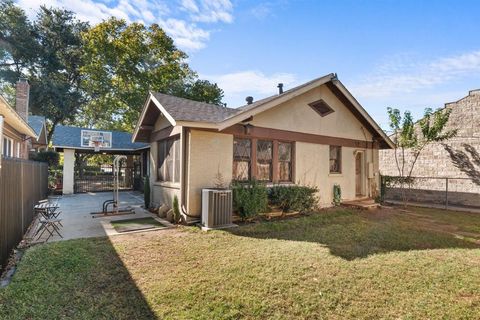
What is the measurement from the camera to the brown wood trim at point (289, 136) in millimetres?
8742

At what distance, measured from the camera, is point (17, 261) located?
4.96 m

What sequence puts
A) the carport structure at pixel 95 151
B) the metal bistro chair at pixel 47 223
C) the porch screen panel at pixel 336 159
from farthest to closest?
the carport structure at pixel 95 151, the porch screen panel at pixel 336 159, the metal bistro chair at pixel 47 223

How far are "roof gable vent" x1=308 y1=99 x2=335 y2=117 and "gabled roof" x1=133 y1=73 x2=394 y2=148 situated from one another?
77 centimetres

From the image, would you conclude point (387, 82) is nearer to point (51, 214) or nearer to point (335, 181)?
point (335, 181)

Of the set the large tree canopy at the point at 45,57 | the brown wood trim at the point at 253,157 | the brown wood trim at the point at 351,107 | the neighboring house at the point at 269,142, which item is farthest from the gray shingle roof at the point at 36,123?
the brown wood trim at the point at 351,107

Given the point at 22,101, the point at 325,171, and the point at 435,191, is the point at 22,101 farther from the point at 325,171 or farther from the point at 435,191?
the point at 435,191

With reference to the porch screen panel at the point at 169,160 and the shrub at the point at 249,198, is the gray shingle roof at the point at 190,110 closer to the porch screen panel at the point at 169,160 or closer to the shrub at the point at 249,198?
the porch screen panel at the point at 169,160

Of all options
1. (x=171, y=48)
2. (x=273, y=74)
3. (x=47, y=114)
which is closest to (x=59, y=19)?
(x=47, y=114)

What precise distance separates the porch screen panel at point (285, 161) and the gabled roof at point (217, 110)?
5.97 feet

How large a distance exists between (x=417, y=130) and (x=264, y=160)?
1033cm

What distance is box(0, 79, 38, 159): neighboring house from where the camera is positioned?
845 centimetres

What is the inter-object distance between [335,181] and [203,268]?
8401 mm

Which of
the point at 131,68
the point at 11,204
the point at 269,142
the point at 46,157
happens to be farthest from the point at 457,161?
the point at 131,68

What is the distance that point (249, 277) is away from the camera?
4.28m
